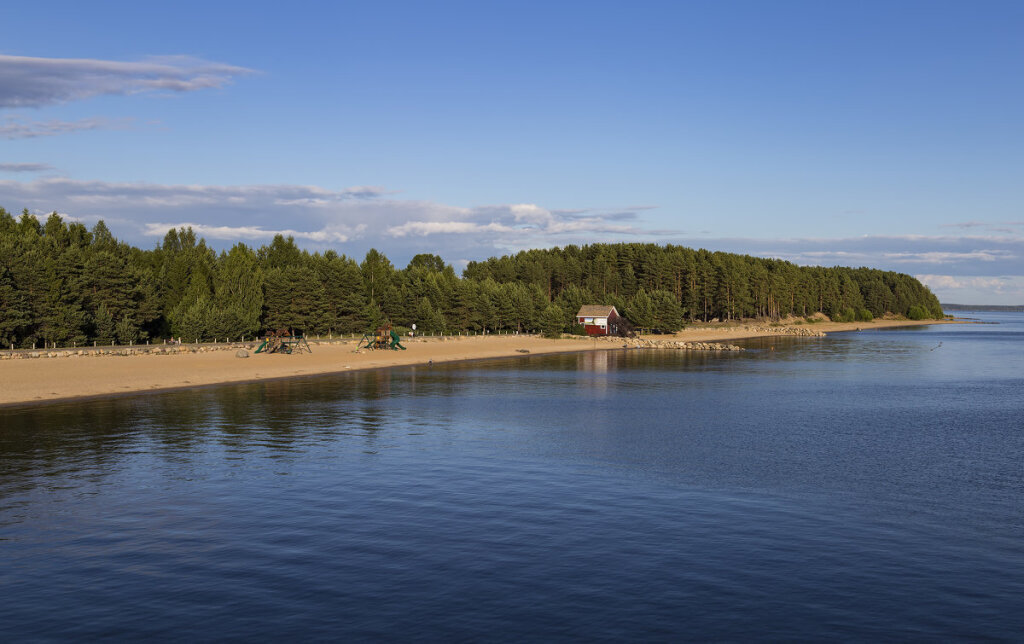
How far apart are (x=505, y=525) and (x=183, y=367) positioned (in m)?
57.3

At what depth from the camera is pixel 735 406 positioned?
50531mm

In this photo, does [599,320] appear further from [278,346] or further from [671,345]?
[278,346]

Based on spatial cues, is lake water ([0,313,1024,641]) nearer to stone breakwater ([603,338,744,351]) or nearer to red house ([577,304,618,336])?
stone breakwater ([603,338,744,351])

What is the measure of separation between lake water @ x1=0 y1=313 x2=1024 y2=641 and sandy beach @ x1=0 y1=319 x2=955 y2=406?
8.35 m

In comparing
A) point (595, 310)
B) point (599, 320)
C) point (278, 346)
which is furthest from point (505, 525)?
point (595, 310)

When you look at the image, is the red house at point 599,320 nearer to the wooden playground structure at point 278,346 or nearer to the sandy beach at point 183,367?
the sandy beach at point 183,367

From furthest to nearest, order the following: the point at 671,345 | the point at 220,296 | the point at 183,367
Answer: the point at 671,345 < the point at 220,296 < the point at 183,367

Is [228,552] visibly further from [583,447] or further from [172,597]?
[583,447]

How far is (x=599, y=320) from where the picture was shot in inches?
6240

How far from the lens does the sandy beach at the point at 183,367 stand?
52.1 meters

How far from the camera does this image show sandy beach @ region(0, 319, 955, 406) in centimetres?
5212

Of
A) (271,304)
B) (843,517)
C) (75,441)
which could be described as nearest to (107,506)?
(75,441)

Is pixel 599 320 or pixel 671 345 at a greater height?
pixel 599 320

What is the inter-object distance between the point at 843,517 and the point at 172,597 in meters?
18.0
